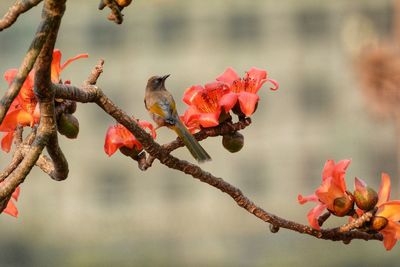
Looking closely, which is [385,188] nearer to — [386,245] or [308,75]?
[386,245]

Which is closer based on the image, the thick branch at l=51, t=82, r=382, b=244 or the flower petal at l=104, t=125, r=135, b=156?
the thick branch at l=51, t=82, r=382, b=244

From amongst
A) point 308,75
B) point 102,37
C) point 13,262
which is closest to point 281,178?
point 308,75

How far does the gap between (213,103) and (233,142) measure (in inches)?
2.6

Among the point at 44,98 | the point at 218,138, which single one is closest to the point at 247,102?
the point at 44,98

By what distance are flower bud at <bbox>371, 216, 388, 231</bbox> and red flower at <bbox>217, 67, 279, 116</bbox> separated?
0.25 m

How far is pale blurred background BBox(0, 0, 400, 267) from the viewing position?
31.3 meters

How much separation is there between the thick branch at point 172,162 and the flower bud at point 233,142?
9 cm

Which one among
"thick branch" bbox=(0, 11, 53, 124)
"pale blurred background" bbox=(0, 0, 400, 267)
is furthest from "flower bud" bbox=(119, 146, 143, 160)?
"pale blurred background" bbox=(0, 0, 400, 267)

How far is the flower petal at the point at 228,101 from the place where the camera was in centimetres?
182

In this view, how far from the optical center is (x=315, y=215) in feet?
6.29

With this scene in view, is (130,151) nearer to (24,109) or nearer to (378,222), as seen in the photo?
(24,109)

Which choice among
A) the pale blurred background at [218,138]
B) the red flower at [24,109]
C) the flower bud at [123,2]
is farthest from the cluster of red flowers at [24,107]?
the pale blurred background at [218,138]

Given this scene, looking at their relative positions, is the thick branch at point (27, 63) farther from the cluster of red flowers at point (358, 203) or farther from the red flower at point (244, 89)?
the cluster of red flowers at point (358, 203)

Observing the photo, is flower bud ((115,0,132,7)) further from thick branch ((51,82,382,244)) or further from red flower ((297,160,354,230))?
red flower ((297,160,354,230))
